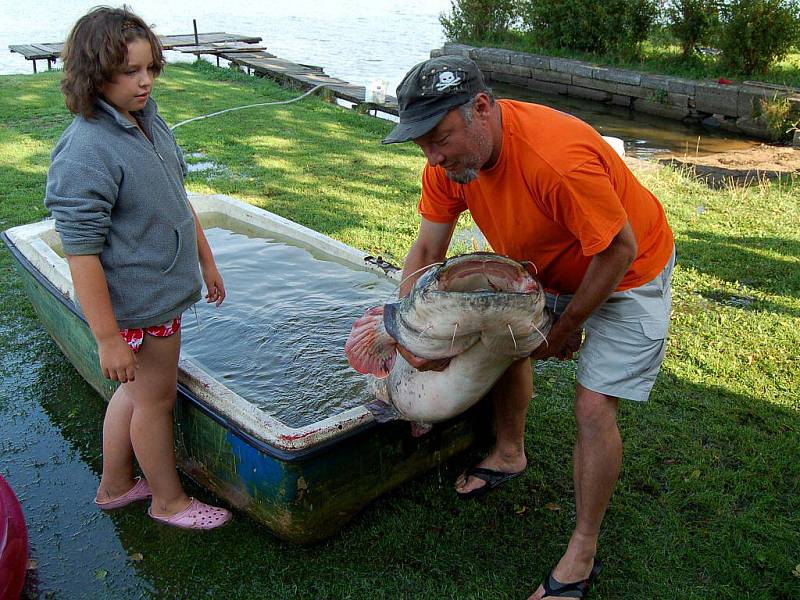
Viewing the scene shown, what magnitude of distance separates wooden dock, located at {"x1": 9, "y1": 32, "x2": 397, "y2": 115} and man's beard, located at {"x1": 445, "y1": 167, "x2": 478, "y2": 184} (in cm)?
952

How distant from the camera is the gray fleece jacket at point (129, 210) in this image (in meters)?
2.47

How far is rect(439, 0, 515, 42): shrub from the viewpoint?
67.6 feet

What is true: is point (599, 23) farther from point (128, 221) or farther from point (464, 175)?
point (128, 221)

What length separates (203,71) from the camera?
1569 centimetres

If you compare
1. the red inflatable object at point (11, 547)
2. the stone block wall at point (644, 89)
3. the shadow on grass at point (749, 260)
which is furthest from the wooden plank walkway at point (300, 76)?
the red inflatable object at point (11, 547)

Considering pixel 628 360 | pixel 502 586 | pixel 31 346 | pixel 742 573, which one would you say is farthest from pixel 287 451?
pixel 31 346

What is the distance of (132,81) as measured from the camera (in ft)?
8.35

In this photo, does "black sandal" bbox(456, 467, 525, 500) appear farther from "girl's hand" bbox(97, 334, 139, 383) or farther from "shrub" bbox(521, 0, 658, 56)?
"shrub" bbox(521, 0, 658, 56)

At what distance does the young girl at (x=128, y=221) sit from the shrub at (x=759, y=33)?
14411 mm

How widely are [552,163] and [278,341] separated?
2.29 meters

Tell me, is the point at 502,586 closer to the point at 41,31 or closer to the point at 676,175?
the point at 676,175

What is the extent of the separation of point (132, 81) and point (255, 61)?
14.8 meters

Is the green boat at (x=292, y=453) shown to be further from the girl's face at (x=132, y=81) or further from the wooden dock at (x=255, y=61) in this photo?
the wooden dock at (x=255, y=61)

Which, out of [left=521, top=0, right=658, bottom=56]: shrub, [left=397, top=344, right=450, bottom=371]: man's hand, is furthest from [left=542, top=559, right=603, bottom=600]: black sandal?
[left=521, top=0, right=658, bottom=56]: shrub
